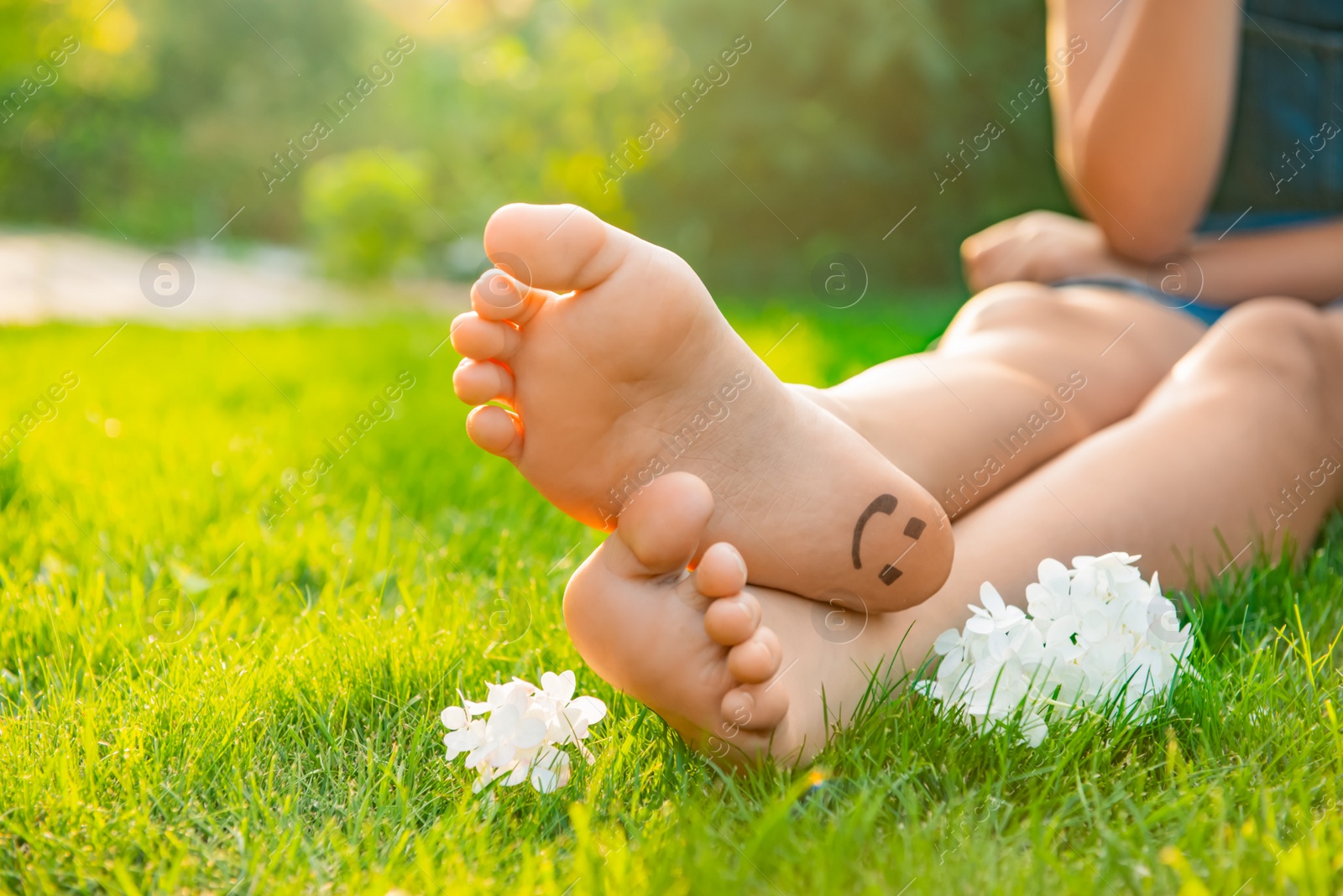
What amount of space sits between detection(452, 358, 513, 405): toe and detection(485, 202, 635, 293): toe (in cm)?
9

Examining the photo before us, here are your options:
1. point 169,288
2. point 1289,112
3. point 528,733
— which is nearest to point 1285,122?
point 1289,112

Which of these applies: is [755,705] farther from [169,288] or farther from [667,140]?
[169,288]

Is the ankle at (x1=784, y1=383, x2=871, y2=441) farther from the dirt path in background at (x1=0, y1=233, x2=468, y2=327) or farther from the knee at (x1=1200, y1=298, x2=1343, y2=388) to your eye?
the dirt path in background at (x1=0, y1=233, x2=468, y2=327)

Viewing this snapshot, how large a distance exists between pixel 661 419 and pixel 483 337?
16 cm

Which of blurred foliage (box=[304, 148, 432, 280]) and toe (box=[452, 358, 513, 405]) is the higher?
toe (box=[452, 358, 513, 405])

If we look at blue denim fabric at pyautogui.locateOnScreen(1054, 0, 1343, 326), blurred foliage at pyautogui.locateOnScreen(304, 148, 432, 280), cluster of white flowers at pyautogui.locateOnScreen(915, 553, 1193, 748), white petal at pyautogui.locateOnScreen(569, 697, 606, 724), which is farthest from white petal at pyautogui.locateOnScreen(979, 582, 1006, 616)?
blurred foliage at pyautogui.locateOnScreen(304, 148, 432, 280)

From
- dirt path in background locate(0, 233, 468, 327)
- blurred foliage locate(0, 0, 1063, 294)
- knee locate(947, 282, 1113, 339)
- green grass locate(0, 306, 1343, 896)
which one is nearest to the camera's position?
green grass locate(0, 306, 1343, 896)

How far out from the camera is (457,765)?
0.88m

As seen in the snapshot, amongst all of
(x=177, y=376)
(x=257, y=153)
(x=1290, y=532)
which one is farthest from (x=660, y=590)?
(x=257, y=153)

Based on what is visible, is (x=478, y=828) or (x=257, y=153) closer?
(x=478, y=828)

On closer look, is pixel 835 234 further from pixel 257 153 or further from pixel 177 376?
pixel 257 153

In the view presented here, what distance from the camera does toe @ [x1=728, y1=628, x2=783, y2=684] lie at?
0.79 m

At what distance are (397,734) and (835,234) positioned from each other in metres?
6.40

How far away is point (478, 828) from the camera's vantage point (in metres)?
→ 0.77
